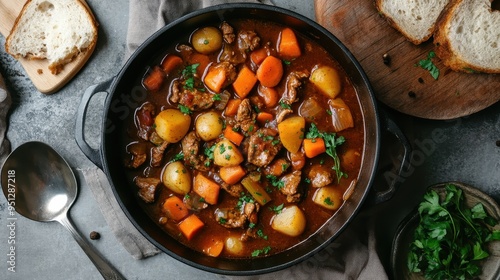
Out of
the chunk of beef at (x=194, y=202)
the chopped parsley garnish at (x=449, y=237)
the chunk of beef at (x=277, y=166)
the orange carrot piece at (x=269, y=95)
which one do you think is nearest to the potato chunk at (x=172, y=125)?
the chunk of beef at (x=194, y=202)

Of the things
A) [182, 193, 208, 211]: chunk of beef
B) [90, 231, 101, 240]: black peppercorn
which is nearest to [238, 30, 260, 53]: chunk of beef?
[182, 193, 208, 211]: chunk of beef

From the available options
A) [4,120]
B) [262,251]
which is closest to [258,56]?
[262,251]

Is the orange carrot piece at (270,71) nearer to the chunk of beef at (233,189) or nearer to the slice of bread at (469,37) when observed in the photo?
the chunk of beef at (233,189)

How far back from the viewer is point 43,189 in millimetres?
4258

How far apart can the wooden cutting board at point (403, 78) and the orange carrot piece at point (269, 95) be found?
2.22 feet

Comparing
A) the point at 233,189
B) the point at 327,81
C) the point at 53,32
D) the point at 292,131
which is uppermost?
the point at 53,32

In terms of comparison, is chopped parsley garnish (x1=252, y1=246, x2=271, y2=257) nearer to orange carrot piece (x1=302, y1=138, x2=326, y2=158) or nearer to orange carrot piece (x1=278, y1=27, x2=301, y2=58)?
orange carrot piece (x1=302, y1=138, x2=326, y2=158)

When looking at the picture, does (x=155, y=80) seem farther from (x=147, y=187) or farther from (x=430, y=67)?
(x=430, y=67)

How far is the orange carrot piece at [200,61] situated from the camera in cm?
383

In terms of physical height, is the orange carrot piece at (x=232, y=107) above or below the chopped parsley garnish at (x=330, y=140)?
above

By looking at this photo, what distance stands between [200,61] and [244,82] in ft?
1.16

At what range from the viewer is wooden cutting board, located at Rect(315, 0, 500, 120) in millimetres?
4004

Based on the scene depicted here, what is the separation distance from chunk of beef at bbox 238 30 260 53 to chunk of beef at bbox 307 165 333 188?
94 centimetres

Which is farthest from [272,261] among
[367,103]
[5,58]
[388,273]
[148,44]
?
[5,58]
